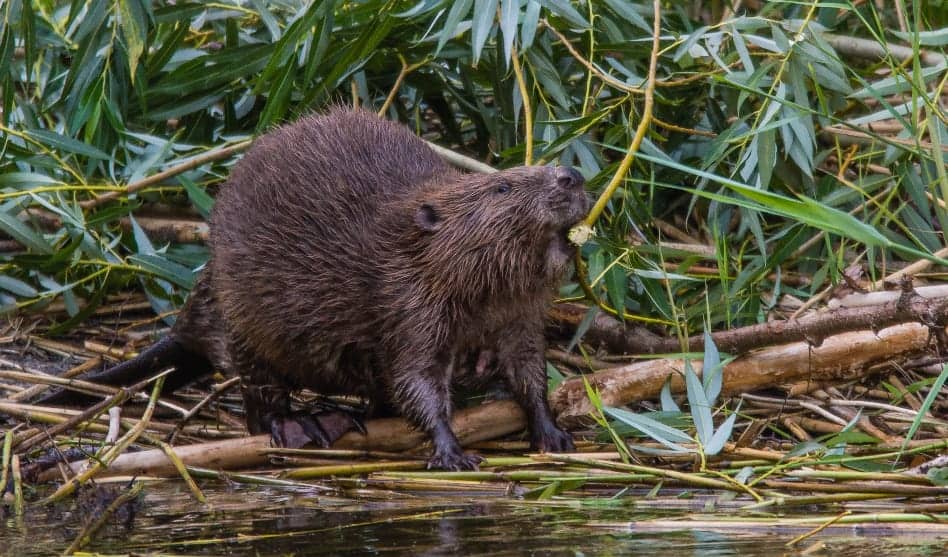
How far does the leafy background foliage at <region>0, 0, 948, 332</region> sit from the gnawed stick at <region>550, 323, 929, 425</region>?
21cm

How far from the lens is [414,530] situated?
304cm

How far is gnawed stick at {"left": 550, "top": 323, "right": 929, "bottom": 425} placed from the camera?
12.3 ft

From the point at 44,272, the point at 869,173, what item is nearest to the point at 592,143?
the point at 869,173

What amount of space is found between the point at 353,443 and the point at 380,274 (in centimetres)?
49

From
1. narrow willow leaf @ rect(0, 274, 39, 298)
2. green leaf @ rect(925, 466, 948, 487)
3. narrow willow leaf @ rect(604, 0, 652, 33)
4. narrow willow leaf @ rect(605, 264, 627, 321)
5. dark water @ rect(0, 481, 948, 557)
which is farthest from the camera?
narrow willow leaf @ rect(0, 274, 39, 298)

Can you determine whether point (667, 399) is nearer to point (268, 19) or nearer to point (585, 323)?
point (585, 323)

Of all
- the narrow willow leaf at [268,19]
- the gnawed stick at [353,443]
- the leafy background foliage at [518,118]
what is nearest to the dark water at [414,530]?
the gnawed stick at [353,443]

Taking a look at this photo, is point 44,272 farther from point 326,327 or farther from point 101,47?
point 326,327

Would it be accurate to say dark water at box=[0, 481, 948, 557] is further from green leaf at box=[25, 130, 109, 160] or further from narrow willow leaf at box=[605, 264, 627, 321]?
green leaf at box=[25, 130, 109, 160]

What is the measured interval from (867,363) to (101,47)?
2.82 m

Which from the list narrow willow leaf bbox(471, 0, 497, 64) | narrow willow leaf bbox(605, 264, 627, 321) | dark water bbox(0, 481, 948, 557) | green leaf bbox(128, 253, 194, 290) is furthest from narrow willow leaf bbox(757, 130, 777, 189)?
green leaf bbox(128, 253, 194, 290)

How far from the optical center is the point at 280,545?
2.91 metres

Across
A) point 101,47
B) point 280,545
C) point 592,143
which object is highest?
point 101,47

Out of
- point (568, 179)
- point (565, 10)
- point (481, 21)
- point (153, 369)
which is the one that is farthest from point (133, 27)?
point (568, 179)
